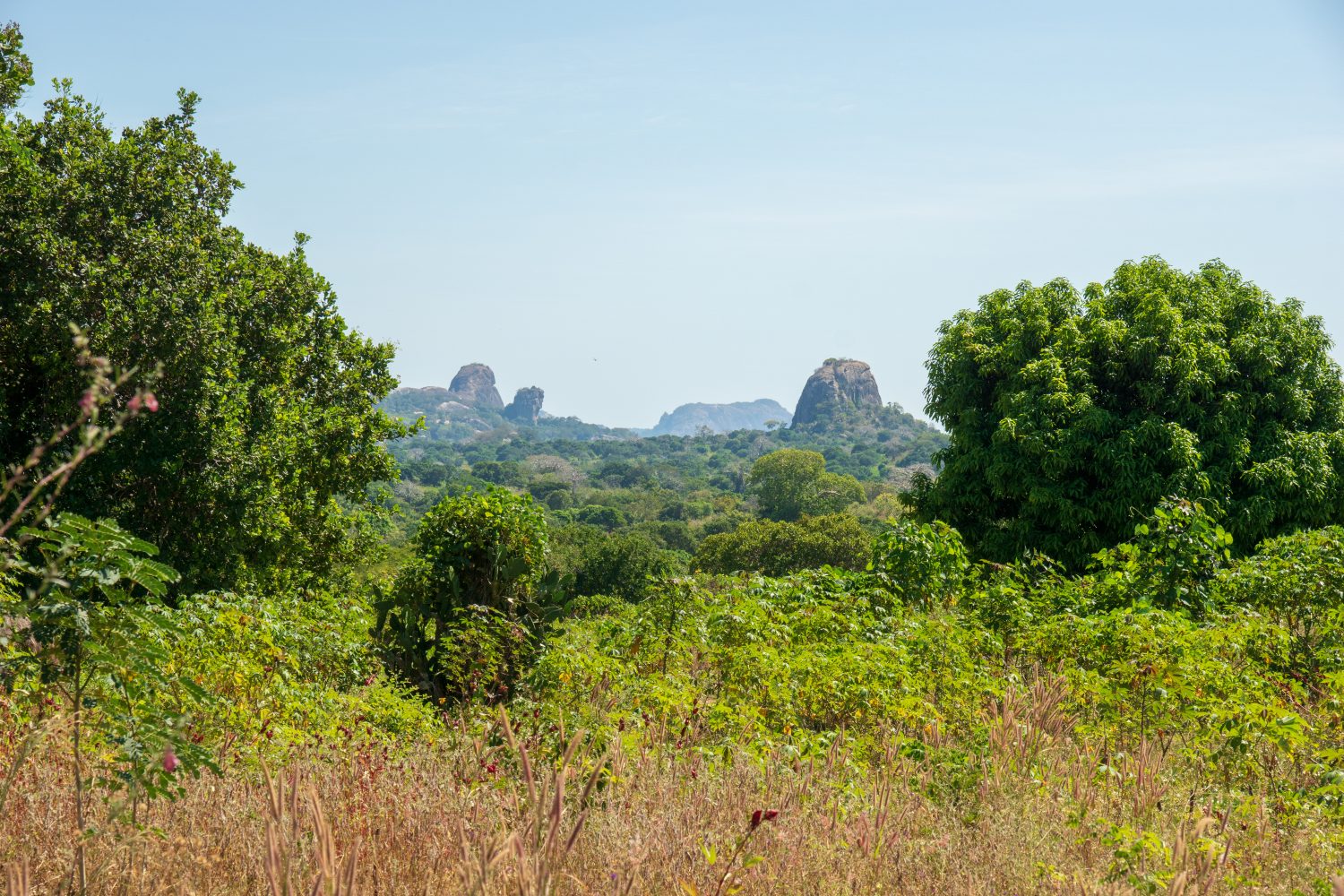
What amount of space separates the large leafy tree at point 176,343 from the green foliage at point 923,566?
895 cm

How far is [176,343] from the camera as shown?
12633 mm

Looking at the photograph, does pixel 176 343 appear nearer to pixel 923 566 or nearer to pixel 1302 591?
pixel 923 566

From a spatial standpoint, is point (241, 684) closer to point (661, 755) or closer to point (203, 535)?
point (661, 755)

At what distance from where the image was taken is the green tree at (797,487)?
76188 millimetres

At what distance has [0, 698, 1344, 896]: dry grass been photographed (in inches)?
107

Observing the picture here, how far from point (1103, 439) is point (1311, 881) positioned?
42.9 feet

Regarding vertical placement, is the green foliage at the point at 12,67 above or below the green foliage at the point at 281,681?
above

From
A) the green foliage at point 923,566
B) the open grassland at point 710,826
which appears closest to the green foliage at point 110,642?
the open grassland at point 710,826

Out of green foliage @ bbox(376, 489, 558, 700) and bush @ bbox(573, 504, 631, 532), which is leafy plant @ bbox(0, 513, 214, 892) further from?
bush @ bbox(573, 504, 631, 532)

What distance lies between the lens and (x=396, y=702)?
18.3ft

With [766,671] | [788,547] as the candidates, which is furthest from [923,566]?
[788,547]

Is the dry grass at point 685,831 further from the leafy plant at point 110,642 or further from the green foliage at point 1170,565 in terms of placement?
the green foliage at point 1170,565

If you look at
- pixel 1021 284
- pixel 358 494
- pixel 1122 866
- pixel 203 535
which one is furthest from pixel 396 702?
pixel 1021 284

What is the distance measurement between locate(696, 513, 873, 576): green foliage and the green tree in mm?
28517
